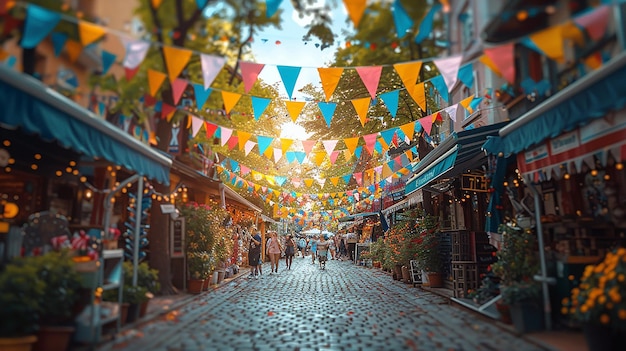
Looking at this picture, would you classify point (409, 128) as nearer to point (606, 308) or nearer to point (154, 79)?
point (154, 79)

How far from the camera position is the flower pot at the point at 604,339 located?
542cm

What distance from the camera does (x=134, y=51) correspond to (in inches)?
285

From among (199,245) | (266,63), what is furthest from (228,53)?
(199,245)

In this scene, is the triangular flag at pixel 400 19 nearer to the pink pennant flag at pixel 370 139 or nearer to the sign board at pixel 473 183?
the sign board at pixel 473 183

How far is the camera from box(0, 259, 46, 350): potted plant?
537cm

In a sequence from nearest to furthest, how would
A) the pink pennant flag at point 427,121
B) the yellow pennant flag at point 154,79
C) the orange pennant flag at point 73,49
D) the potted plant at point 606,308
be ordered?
the potted plant at point 606,308, the orange pennant flag at point 73,49, the yellow pennant flag at point 154,79, the pink pennant flag at point 427,121

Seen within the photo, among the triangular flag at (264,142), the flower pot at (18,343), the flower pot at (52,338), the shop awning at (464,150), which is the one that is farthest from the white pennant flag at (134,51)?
the shop awning at (464,150)

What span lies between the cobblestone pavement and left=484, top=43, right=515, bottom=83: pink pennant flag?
13.2ft

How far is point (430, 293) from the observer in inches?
531

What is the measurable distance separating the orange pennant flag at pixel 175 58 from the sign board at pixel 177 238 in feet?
21.1

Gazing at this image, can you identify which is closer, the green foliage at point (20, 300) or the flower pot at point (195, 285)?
the green foliage at point (20, 300)

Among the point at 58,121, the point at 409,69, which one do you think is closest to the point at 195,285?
the point at 58,121

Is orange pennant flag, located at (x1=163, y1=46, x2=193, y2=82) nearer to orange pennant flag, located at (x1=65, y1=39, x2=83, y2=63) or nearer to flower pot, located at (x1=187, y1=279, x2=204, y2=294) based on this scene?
orange pennant flag, located at (x1=65, y1=39, x2=83, y2=63)

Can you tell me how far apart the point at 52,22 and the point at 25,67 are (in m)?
0.71
